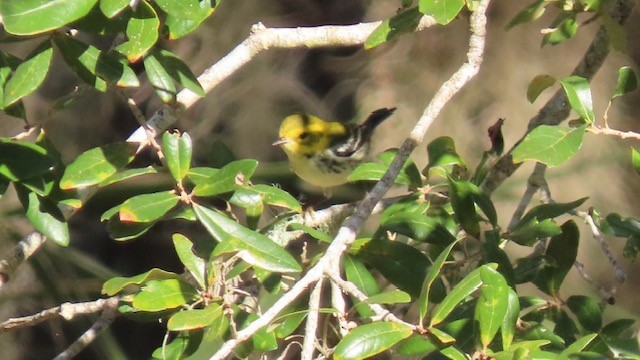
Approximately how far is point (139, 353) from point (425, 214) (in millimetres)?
2133

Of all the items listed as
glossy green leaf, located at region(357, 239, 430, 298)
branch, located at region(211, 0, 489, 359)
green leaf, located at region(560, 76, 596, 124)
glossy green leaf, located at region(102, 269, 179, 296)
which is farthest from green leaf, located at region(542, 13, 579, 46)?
glossy green leaf, located at region(102, 269, 179, 296)

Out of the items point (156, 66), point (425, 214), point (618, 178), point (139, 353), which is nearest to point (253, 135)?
point (139, 353)

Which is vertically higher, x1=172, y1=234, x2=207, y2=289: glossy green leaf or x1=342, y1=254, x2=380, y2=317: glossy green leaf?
x1=172, y1=234, x2=207, y2=289: glossy green leaf

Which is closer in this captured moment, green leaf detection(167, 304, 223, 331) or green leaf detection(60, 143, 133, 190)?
green leaf detection(167, 304, 223, 331)

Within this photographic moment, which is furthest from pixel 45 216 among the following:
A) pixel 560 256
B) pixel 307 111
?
pixel 307 111

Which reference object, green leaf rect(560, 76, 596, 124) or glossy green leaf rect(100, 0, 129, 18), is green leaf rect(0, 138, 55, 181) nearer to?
glossy green leaf rect(100, 0, 129, 18)

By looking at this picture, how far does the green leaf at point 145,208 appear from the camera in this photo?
151 cm

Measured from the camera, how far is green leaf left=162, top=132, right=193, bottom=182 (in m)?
1.55

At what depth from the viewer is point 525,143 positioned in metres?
1.54

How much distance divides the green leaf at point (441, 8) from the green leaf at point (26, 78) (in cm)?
65

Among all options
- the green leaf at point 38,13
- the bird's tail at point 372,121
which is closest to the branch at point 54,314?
the green leaf at point 38,13

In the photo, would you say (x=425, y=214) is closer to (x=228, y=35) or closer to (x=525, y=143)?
(x=525, y=143)

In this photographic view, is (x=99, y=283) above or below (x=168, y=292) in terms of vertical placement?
below

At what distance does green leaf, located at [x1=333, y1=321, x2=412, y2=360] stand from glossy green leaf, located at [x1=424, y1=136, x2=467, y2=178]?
2.68 feet
